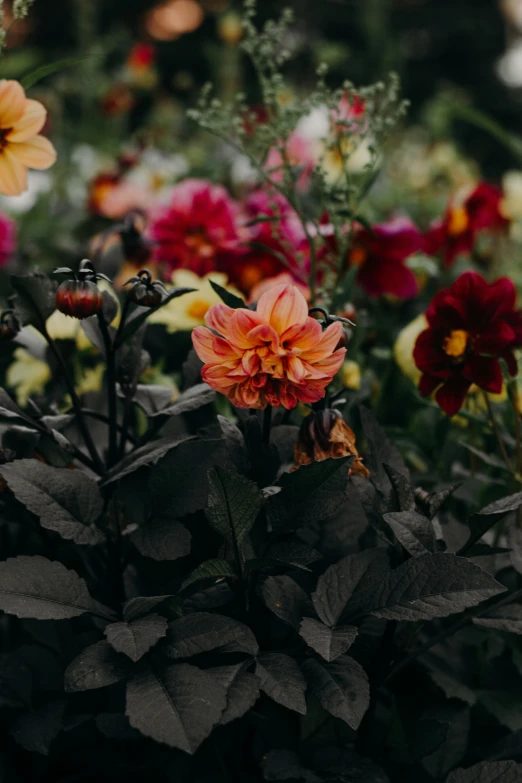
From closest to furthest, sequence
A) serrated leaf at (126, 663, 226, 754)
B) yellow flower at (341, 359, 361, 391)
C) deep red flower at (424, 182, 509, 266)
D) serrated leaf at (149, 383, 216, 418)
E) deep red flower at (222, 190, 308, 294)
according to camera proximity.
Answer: serrated leaf at (126, 663, 226, 754), serrated leaf at (149, 383, 216, 418), yellow flower at (341, 359, 361, 391), deep red flower at (222, 190, 308, 294), deep red flower at (424, 182, 509, 266)

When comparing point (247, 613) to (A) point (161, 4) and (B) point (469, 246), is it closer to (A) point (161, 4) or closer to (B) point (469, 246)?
(B) point (469, 246)

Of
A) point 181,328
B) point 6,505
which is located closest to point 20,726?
point 6,505

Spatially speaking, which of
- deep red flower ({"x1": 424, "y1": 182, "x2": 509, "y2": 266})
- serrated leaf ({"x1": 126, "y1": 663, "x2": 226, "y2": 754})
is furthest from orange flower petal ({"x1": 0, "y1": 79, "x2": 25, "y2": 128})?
deep red flower ({"x1": 424, "y1": 182, "x2": 509, "y2": 266})

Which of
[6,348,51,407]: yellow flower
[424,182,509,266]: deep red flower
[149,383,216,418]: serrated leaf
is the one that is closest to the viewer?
[149,383,216,418]: serrated leaf

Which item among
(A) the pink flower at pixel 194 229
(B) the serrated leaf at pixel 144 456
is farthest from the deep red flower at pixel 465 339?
(A) the pink flower at pixel 194 229

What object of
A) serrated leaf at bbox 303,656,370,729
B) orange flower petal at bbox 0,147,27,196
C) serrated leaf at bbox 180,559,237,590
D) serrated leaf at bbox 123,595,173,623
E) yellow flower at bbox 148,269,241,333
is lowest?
serrated leaf at bbox 303,656,370,729

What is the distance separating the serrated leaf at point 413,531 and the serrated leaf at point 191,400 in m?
0.20

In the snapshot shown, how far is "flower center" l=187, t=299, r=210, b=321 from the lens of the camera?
1117mm

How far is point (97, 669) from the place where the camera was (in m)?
0.60

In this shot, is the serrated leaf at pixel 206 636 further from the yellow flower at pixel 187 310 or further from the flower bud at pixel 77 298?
the yellow flower at pixel 187 310

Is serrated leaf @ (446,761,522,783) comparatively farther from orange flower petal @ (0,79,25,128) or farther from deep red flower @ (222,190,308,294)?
deep red flower @ (222,190,308,294)

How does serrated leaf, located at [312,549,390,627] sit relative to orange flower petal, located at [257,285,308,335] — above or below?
below

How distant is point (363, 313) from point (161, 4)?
31.3 ft

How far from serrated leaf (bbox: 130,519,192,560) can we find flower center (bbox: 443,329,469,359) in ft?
1.09
